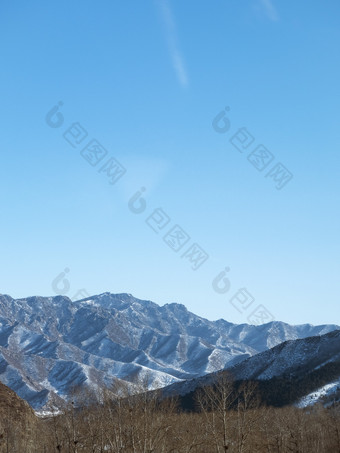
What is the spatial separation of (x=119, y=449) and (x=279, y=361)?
5571 inches

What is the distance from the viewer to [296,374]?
6673 inches

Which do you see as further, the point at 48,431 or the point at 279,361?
the point at 279,361

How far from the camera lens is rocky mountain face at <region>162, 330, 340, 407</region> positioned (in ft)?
484

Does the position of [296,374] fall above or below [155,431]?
above

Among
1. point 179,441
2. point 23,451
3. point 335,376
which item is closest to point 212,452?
point 179,441

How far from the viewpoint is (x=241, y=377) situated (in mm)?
187250

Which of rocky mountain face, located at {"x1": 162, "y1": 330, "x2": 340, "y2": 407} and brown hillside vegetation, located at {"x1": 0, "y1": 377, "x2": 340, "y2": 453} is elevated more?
rocky mountain face, located at {"x1": 162, "y1": 330, "x2": 340, "y2": 407}

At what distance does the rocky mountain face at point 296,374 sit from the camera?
14762cm

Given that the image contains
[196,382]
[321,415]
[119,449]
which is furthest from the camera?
[196,382]

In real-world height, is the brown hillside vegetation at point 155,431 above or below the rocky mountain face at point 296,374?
below

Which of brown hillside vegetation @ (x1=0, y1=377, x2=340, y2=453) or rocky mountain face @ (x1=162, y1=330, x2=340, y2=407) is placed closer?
brown hillside vegetation @ (x1=0, y1=377, x2=340, y2=453)

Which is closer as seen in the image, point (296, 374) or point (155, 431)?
point (155, 431)

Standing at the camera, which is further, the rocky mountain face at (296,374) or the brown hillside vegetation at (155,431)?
the rocky mountain face at (296,374)

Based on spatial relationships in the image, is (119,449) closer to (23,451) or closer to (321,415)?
(23,451)
